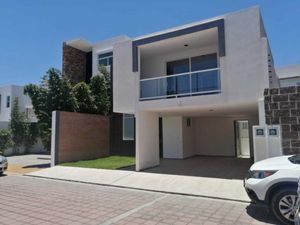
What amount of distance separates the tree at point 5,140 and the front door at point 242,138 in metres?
18.8

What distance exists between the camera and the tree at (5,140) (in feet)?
74.4

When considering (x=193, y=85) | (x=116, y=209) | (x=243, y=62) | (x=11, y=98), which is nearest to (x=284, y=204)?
(x=116, y=209)

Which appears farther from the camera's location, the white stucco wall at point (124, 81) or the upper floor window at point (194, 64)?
the upper floor window at point (194, 64)

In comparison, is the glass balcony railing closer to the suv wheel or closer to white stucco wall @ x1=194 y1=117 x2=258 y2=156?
the suv wheel

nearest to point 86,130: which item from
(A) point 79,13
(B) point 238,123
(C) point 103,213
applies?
(A) point 79,13

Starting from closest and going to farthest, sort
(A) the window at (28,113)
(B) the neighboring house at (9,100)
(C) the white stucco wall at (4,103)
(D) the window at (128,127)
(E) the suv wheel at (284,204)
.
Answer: (E) the suv wheel at (284,204), (D) the window at (128,127), (A) the window at (28,113), (B) the neighboring house at (9,100), (C) the white stucco wall at (4,103)

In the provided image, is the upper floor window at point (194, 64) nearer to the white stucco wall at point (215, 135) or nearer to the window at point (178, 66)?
the window at point (178, 66)

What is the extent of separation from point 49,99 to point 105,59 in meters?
6.55

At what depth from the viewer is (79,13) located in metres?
12.1

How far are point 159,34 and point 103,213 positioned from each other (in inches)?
329

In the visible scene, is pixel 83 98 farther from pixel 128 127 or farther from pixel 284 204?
pixel 284 204

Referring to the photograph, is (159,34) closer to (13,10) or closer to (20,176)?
(13,10)

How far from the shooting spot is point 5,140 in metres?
22.9

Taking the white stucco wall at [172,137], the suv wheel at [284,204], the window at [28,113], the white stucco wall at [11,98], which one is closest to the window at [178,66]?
the white stucco wall at [172,137]
